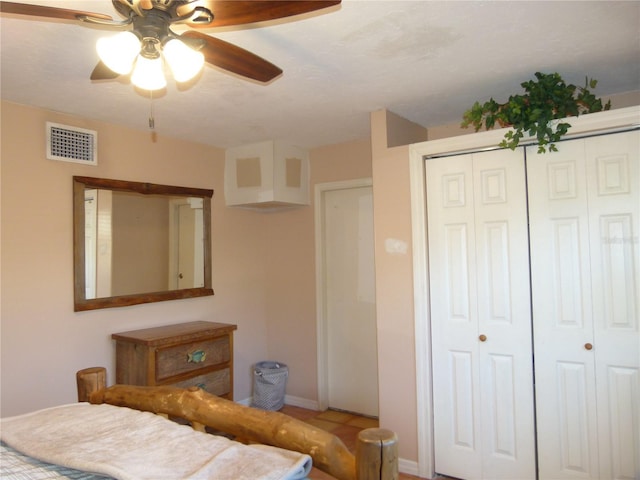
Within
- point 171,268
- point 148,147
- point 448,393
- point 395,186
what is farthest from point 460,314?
point 148,147

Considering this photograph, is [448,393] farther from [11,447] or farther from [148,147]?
[148,147]

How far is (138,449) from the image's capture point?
140 centimetres

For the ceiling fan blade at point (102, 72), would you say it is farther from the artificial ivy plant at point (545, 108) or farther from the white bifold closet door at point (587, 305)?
the white bifold closet door at point (587, 305)

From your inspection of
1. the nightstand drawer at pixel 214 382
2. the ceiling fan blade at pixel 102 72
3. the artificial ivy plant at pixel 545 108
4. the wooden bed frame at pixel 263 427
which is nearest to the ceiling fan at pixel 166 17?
the ceiling fan blade at pixel 102 72

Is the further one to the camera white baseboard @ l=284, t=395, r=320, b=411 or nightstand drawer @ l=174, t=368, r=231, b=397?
white baseboard @ l=284, t=395, r=320, b=411

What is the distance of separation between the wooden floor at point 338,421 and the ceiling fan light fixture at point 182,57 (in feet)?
9.24

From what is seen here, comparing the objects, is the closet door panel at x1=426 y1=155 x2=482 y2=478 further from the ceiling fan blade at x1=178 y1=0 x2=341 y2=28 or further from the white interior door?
the ceiling fan blade at x1=178 y1=0 x2=341 y2=28

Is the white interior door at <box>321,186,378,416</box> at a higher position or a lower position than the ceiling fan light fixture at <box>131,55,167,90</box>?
lower

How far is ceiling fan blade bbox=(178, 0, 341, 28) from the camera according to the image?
1312 mm

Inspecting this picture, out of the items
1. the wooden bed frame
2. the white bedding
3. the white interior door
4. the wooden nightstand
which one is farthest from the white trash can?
the white bedding

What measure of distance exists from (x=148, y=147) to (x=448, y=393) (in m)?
2.72

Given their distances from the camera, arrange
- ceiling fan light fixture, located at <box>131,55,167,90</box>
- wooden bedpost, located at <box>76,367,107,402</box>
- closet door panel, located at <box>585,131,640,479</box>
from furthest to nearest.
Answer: closet door panel, located at <box>585,131,640,479</box>
wooden bedpost, located at <box>76,367,107,402</box>
ceiling fan light fixture, located at <box>131,55,167,90</box>

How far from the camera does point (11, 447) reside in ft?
5.03

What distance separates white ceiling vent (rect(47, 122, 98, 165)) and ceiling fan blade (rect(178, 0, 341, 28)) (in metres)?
1.89
